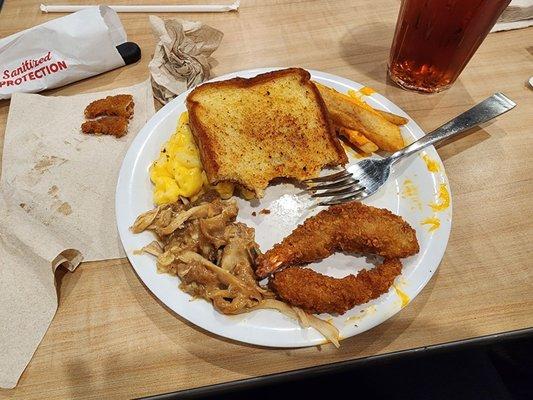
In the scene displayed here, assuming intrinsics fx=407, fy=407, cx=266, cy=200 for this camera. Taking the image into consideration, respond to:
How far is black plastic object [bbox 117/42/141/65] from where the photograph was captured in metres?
1.95

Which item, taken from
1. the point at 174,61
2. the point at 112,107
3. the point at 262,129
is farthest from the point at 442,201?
the point at 112,107

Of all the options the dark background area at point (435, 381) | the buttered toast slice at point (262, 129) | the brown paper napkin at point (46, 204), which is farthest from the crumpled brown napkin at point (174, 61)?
the dark background area at point (435, 381)

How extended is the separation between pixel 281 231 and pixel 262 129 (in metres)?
0.42

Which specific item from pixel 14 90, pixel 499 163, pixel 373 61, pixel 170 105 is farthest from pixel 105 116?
pixel 499 163

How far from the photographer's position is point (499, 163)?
166 cm

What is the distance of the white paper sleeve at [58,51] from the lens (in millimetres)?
1783

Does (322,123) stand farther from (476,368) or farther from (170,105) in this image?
(476,368)

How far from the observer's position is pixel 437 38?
167 centimetres

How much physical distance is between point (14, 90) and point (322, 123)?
1362 mm

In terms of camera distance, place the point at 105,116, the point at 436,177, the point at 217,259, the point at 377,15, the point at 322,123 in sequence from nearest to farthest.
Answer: the point at 217,259, the point at 436,177, the point at 322,123, the point at 105,116, the point at 377,15

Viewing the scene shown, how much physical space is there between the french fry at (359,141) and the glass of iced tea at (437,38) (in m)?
0.49

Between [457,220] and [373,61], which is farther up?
[373,61]

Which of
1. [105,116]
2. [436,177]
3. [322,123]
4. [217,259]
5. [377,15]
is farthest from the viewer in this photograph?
[377,15]

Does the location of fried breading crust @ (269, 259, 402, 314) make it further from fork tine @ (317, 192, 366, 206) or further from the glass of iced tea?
the glass of iced tea
